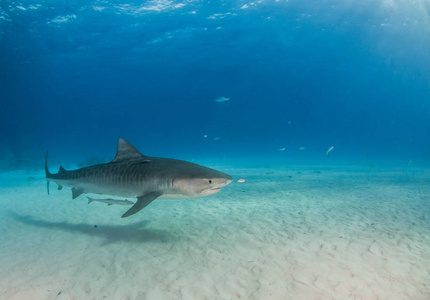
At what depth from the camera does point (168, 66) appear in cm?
4938

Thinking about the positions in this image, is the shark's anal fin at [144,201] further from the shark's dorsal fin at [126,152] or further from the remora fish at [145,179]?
the shark's dorsal fin at [126,152]

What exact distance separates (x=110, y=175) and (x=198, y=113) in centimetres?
9123

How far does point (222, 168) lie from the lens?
25203mm

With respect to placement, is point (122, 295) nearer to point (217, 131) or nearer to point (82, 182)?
point (82, 182)

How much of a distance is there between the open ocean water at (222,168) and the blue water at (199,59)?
1.16ft

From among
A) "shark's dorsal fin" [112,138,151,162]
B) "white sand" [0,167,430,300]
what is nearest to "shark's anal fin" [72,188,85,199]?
"white sand" [0,167,430,300]

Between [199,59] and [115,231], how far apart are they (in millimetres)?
45827

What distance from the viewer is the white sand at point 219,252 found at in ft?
10.1

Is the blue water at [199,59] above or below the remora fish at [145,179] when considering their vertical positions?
above

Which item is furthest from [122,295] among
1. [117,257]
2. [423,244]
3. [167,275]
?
[423,244]

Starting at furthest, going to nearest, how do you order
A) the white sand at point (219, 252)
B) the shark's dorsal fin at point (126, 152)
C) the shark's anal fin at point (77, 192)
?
the shark's anal fin at point (77, 192), the shark's dorsal fin at point (126, 152), the white sand at point (219, 252)

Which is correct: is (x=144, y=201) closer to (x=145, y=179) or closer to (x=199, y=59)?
(x=145, y=179)

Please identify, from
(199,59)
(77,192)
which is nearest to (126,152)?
(77,192)

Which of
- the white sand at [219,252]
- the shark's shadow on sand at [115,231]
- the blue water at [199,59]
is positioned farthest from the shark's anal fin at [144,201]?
the blue water at [199,59]
